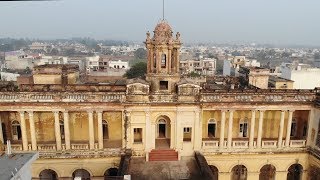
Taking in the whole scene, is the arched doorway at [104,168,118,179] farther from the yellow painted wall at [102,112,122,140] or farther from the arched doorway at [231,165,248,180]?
the arched doorway at [231,165,248,180]

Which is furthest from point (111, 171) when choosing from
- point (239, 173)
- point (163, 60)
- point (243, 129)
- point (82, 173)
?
point (239, 173)

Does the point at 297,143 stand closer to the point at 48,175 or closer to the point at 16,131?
the point at 48,175

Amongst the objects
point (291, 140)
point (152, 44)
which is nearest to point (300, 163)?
point (291, 140)

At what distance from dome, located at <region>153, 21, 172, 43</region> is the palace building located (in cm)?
7

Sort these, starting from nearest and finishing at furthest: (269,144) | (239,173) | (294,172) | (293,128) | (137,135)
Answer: (137,135) < (269,144) < (293,128) < (294,172) < (239,173)

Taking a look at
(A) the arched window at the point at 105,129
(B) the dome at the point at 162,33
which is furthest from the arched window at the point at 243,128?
(A) the arched window at the point at 105,129

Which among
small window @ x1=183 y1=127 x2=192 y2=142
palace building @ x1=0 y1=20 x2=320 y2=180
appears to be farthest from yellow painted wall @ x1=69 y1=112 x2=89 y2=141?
small window @ x1=183 y1=127 x2=192 y2=142

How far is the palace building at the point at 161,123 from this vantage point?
22828 millimetres

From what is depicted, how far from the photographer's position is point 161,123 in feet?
81.2

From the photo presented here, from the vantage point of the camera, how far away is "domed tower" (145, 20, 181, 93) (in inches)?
929

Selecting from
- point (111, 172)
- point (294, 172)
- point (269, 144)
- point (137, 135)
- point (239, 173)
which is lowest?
point (239, 173)

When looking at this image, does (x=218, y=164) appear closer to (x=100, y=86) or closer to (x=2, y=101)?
(x=100, y=86)

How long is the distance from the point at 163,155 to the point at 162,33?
9036 millimetres

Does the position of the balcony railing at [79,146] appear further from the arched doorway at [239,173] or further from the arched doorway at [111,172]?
the arched doorway at [239,173]
